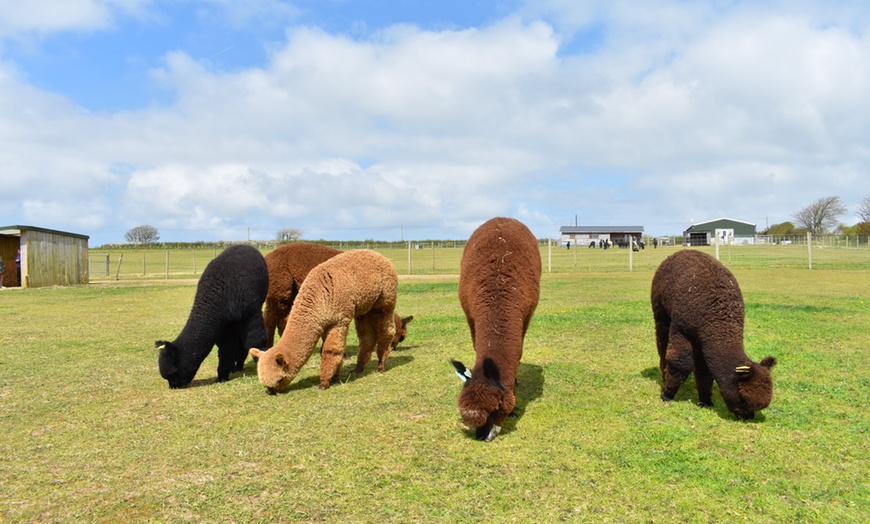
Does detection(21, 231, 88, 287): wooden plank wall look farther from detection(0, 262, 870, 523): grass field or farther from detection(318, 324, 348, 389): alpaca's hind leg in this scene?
detection(318, 324, 348, 389): alpaca's hind leg

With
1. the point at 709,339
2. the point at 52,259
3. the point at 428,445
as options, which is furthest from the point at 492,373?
the point at 52,259

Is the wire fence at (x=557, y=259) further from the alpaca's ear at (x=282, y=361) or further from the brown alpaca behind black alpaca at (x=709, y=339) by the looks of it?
the brown alpaca behind black alpaca at (x=709, y=339)

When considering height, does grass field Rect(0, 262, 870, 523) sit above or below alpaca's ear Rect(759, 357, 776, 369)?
below

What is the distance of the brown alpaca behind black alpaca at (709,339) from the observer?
606cm

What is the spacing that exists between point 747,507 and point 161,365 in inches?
297

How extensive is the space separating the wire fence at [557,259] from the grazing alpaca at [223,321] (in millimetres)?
24106

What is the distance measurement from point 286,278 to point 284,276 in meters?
0.05

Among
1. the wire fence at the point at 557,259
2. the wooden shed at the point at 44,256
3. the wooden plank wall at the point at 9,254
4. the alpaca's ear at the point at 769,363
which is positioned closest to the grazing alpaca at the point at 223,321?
the alpaca's ear at the point at 769,363

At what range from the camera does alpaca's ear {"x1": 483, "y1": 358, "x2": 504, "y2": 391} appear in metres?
5.64

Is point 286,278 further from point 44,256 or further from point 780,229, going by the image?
point 780,229

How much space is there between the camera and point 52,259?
3061 cm

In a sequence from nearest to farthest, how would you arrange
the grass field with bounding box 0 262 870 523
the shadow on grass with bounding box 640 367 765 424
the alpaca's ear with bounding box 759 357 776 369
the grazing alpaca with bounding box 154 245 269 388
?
1. the grass field with bounding box 0 262 870 523
2. the alpaca's ear with bounding box 759 357 776 369
3. the shadow on grass with bounding box 640 367 765 424
4. the grazing alpaca with bounding box 154 245 269 388

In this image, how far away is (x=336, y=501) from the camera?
4480 millimetres

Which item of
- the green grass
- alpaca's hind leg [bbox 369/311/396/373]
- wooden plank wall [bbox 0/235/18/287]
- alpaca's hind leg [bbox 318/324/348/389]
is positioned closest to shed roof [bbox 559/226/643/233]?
the green grass
